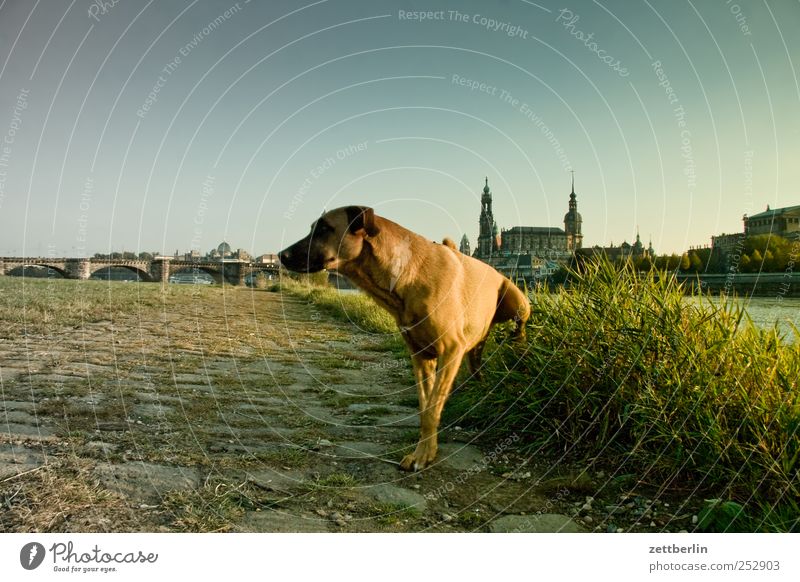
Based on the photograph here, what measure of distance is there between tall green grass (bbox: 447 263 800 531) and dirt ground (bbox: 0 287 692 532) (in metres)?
0.29

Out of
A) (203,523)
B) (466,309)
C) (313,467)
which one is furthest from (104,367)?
(466,309)

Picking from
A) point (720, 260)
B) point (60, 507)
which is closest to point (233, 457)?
point (60, 507)

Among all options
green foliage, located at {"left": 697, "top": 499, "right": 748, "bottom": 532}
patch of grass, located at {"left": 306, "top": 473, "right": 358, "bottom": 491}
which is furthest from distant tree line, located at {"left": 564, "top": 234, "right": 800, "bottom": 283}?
patch of grass, located at {"left": 306, "top": 473, "right": 358, "bottom": 491}

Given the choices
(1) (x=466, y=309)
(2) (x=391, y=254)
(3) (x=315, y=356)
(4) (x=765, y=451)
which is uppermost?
(2) (x=391, y=254)

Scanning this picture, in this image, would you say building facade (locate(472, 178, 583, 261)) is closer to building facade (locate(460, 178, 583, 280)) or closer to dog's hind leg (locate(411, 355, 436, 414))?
building facade (locate(460, 178, 583, 280))

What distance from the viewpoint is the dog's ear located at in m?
2.97

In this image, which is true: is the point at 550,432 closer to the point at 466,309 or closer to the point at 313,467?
the point at 466,309

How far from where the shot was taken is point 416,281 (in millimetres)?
3291

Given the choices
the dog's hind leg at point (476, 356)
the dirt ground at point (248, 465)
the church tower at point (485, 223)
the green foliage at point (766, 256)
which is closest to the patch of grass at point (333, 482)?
the dirt ground at point (248, 465)

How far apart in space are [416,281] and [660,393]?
2.03 meters

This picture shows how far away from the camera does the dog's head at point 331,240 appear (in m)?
2.93

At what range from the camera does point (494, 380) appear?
4.93 m
